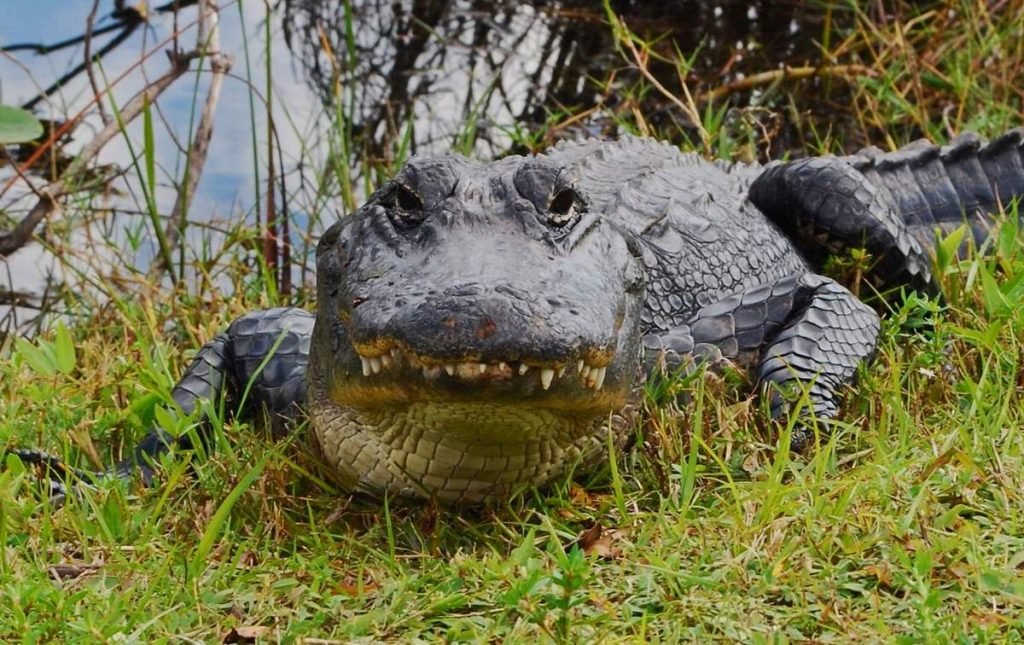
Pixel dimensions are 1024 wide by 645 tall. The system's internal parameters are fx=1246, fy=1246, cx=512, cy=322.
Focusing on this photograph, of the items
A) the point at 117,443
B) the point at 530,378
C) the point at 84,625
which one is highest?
the point at 530,378

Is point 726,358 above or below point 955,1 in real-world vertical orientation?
below

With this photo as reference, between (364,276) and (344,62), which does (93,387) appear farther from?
(344,62)

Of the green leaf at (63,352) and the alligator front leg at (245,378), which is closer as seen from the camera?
the alligator front leg at (245,378)

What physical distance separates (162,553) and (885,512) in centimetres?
154

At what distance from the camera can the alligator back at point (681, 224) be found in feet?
12.8

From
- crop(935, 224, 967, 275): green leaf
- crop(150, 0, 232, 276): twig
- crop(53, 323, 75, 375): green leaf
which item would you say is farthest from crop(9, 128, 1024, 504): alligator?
crop(150, 0, 232, 276): twig

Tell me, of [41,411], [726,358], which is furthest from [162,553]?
[726,358]

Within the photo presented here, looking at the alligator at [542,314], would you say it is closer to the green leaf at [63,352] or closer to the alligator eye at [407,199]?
the alligator eye at [407,199]

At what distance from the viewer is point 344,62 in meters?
7.87

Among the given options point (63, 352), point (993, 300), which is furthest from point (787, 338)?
point (63, 352)

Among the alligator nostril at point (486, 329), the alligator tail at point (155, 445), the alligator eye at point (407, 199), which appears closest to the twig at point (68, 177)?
the alligator tail at point (155, 445)

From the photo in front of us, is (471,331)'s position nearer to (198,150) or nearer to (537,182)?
(537,182)

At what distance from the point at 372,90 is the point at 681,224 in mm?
3982

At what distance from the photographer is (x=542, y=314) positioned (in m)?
2.37
